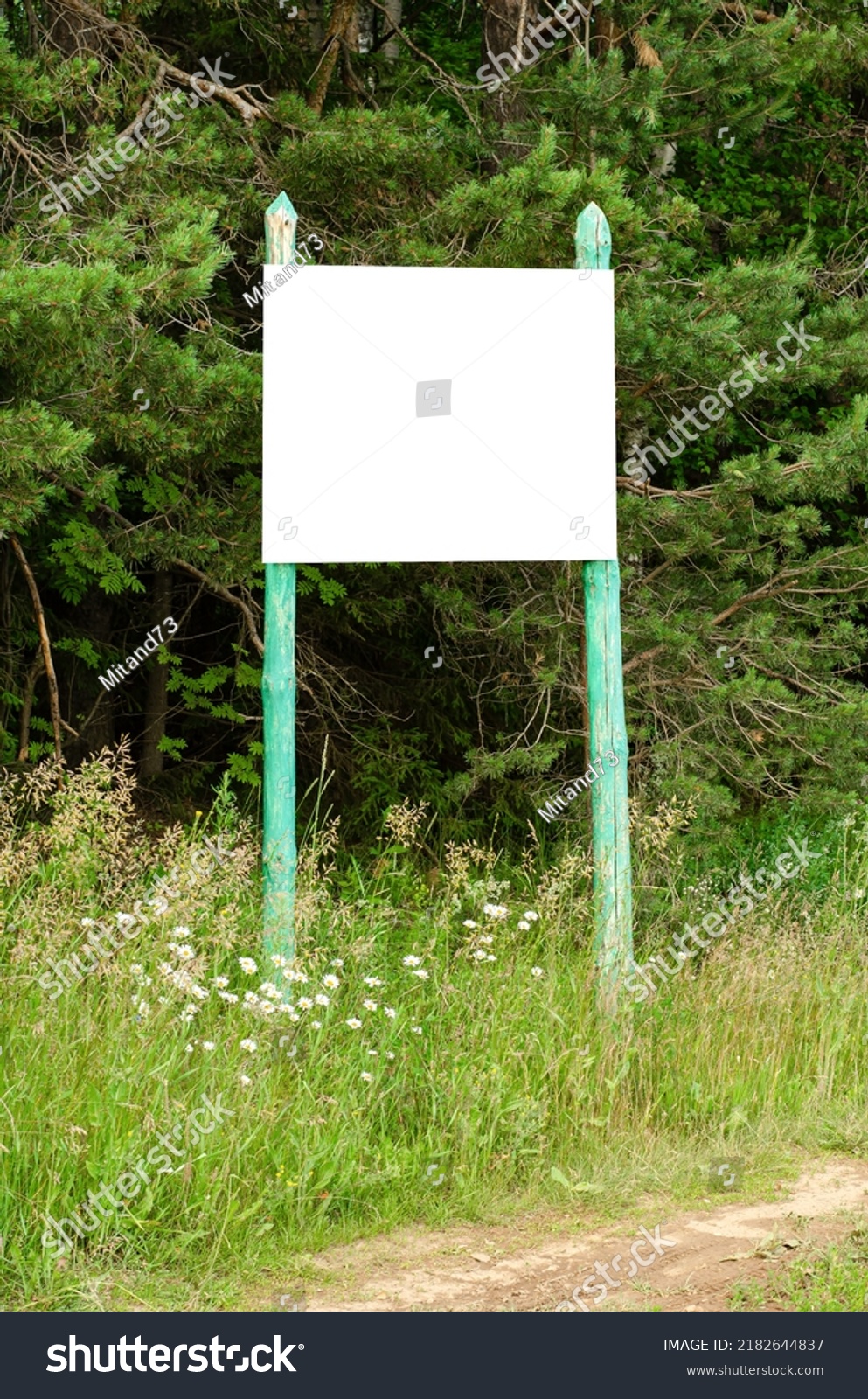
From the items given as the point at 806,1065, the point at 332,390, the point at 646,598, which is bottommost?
the point at 806,1065

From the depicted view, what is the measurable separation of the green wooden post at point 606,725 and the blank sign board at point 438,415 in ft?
0.54

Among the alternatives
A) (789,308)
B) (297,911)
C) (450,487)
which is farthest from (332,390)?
(789,308)

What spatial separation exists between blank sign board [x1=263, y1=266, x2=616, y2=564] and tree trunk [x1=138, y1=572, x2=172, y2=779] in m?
3.05

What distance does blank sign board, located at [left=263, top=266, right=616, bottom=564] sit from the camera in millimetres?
5477

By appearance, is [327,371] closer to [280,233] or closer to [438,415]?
[438,415]

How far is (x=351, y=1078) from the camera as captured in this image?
4.79 m

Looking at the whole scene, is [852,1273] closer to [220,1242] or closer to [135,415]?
[220,1242]

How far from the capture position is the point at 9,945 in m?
5.46

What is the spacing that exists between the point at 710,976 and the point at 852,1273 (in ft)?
6.46

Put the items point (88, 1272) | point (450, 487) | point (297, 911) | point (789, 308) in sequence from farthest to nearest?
1. point (789, 308)
2. point (450, 487)
3. point (297, 911)
4. point (88, 1272)

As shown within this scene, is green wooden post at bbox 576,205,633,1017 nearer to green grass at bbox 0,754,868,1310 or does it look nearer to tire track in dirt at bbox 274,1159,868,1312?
green grass at bbox 0,754,868,1310

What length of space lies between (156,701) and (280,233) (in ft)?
12.0

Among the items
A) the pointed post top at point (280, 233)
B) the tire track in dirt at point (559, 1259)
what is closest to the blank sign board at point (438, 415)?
the pointed post top at point (280, 233)

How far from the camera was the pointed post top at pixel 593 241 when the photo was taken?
5855 millimetres
